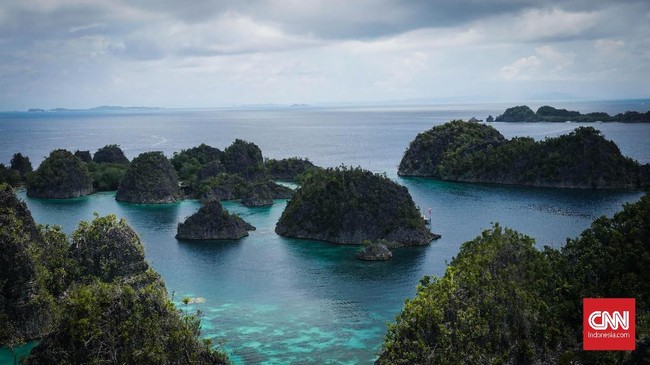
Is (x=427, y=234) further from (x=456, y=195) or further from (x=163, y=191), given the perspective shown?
(x=163, y=191)

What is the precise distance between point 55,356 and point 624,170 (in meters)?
111

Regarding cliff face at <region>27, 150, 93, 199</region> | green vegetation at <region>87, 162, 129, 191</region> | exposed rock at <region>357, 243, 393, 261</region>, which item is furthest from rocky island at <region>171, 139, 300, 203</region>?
exposed rock at <region>357, 243, 393, 261</region>

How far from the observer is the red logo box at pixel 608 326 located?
119 ft

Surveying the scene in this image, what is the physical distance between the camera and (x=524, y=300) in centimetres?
4212

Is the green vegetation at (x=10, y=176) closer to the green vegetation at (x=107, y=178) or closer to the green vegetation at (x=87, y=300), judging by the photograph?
the green vegetation at (x=107, y=178)

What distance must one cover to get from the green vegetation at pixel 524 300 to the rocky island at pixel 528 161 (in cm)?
7501

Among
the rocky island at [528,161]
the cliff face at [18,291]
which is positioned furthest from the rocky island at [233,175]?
the cliff face at [18,291]

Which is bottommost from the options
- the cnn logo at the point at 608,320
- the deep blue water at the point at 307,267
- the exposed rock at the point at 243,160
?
the deep blue water at the point at 307,267

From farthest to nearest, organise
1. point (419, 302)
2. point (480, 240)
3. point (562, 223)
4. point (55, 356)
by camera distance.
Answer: point (562, 223)
point (480, 240)
point (419, 302)
point (55, 356)

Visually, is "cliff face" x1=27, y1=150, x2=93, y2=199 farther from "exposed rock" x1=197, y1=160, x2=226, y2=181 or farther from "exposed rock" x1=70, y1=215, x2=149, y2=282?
"exposed rock" x1=70, y1=215, x2=149, y2=282

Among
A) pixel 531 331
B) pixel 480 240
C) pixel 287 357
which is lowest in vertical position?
pixel 287 357

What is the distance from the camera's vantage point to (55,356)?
36.2 m

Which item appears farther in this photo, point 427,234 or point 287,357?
point 427,234

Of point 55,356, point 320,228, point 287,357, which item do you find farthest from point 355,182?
point 55,356
